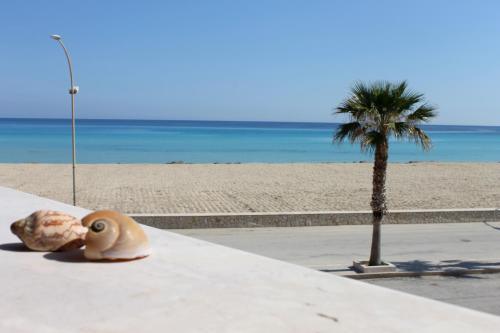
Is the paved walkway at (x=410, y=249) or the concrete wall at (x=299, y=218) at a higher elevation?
the concrete wall at (x=299, y=218)

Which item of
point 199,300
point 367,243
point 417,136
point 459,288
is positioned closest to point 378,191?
point 417,136

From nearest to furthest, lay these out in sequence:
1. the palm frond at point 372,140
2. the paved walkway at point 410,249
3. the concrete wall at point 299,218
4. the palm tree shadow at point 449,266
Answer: the paved walkway at point 410,249 < the palm frond at point 372,140 < the palm tree shadow at point 449,266 < the concrete wall at point 299,218

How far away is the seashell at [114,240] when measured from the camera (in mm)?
4480

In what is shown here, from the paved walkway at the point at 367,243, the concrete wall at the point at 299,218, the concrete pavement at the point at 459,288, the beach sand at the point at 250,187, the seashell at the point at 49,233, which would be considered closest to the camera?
the seashell at the point at 49,233

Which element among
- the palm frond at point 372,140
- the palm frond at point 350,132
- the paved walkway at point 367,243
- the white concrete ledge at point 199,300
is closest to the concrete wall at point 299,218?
the paved walkway at point 367,243

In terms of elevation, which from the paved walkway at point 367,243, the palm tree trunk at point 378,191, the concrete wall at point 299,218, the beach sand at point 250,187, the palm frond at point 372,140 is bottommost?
the beach sand at point 250,187

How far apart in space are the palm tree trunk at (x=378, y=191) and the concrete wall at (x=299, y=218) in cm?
463

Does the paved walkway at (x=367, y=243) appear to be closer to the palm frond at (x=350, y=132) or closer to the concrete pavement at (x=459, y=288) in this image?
the concrete pavement at (x=459, y=288)

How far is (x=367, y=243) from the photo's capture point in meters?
14.8

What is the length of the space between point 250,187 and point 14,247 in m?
21.5

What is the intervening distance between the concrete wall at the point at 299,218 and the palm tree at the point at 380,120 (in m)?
4.83

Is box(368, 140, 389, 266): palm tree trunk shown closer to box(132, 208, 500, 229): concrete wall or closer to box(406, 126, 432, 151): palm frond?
box(406, 126, 432, 151): palm frond

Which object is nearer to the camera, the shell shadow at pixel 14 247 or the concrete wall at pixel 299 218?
the shell shadow at pixel 14 247

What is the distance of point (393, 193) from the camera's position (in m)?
24.7
